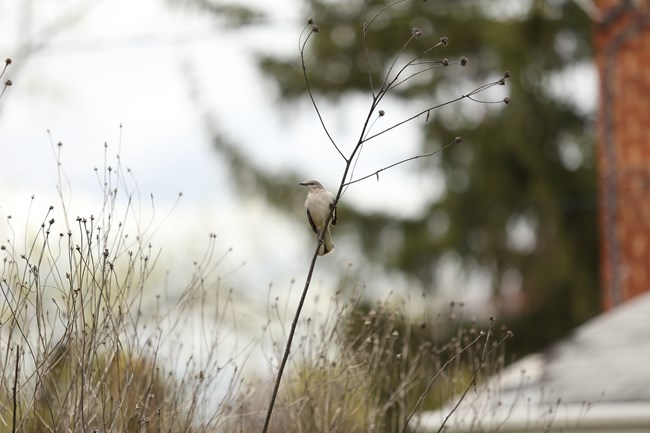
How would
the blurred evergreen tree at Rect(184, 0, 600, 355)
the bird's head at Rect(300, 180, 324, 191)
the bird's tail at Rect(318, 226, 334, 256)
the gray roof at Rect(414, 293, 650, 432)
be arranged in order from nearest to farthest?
the bird's tail at Rect(318, 226, 334, 256) → the bird's head at Rect(300, 180, 324, 191) → the gray roof at Rect(414, 293, 650, 432) → the blurred evergreen tree at Rect(184, 0, 600, 355)

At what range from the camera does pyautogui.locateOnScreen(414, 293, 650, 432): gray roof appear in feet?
30.5

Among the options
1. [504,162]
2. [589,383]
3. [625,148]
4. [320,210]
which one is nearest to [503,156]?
[504,162]

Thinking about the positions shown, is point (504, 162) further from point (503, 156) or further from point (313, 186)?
point (313, 186)

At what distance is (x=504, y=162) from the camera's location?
2108 centimetres

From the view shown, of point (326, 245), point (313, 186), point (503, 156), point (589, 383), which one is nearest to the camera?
point (326, 245)

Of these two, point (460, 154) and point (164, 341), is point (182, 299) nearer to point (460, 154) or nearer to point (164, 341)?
point (164, 341)

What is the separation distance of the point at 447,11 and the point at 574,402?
1222cm

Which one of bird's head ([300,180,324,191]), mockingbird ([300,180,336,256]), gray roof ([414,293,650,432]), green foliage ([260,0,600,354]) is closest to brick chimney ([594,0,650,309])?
gray roof ([414,293,650,432])

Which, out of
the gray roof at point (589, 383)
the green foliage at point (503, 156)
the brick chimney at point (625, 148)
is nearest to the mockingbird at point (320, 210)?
the gray roof at point (589, 383)

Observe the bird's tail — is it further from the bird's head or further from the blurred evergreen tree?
the blurred evergreen tree

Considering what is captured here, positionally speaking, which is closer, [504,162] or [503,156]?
[503,156]

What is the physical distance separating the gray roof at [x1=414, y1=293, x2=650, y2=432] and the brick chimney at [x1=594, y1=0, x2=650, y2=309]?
2.67m

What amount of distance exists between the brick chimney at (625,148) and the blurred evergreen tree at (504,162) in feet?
12.8

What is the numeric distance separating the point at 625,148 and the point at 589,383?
19.7ft
